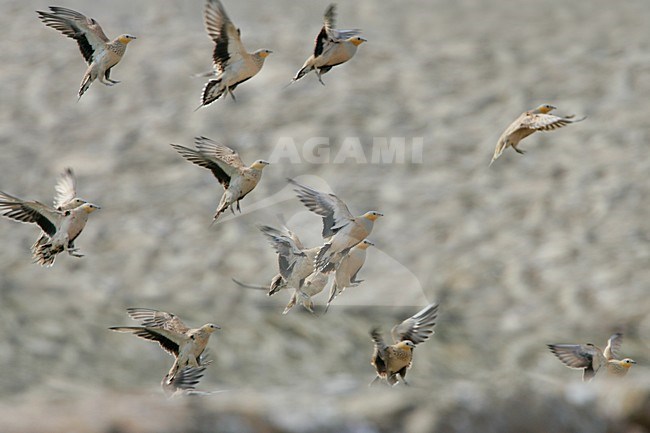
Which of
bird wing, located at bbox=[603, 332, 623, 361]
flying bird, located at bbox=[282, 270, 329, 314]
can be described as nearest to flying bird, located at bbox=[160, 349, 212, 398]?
flying bird, located at bbox=[282, 270, 329, 314]

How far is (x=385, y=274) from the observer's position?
1003cm

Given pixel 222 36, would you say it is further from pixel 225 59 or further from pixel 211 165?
pixel 211 165

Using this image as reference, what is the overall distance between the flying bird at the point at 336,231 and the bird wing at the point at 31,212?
71 centimetres

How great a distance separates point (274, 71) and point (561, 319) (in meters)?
4.72

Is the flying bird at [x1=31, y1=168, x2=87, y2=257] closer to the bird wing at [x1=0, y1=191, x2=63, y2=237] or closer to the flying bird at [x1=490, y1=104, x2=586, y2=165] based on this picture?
the bird wing at [x1=0, y1=191, x2=63, y2=237]

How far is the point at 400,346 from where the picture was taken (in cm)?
360

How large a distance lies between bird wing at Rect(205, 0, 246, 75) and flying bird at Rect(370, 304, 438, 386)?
3.12ft

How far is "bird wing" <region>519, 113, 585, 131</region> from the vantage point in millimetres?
3527

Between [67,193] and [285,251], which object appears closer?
[285,251]

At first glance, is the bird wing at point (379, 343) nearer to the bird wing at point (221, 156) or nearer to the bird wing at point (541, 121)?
the bird wing at point (221, 156)

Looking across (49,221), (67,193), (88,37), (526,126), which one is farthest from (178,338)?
(526,126)

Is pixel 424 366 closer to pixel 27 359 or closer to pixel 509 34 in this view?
pixel 27 359

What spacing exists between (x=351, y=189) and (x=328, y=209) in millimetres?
7625

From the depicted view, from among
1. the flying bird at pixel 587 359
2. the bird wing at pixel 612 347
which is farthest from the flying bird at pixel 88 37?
the bird wing at pixel 612 347
